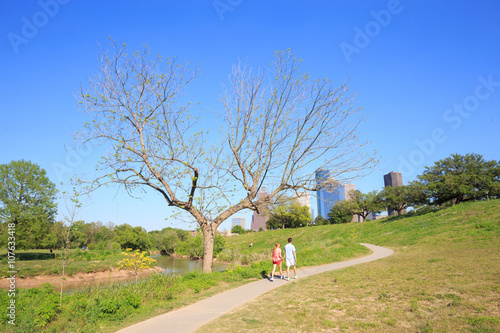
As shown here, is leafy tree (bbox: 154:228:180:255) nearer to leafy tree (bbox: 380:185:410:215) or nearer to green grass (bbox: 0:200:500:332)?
leafy tree (bbox: 380:185:410:215)

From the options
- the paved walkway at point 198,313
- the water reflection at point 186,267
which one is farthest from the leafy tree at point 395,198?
the paved walkway at point 198,313

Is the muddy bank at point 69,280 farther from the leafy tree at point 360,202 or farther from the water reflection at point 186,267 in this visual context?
the leafy tree at point 360,202

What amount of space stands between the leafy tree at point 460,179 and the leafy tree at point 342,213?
27560mm

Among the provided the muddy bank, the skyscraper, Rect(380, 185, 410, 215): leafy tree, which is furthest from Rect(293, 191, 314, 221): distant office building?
the skyscraper

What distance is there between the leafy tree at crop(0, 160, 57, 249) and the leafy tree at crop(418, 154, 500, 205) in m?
45.8

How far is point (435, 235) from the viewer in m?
21.9

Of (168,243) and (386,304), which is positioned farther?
(168,243)

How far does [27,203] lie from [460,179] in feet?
165

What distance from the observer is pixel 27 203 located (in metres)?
32.4

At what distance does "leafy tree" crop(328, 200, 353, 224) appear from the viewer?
63.0 metres

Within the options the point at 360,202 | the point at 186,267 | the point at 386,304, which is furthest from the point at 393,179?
the point at 386,304

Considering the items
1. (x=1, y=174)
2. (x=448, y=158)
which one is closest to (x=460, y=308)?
(x=448, y=158)

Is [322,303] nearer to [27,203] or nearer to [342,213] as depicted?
[27,203]

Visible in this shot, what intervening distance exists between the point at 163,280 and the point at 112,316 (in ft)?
10.5
